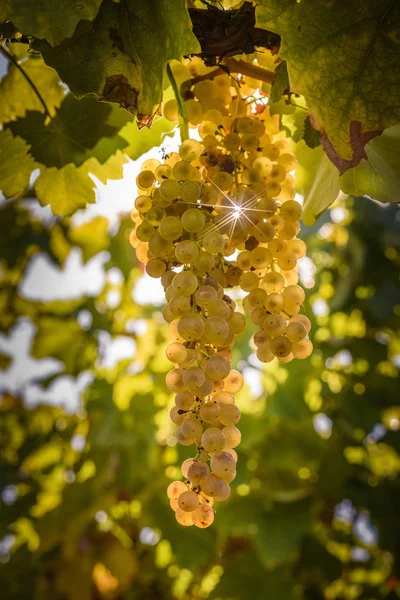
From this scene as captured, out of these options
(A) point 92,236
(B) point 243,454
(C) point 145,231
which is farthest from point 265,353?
(A) point 92,236

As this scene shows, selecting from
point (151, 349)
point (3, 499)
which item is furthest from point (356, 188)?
point (3, 499)

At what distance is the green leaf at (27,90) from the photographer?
0.99 meters

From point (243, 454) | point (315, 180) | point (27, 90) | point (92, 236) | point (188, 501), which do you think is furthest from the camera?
point (92, 236)

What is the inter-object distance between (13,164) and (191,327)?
0.57 meters

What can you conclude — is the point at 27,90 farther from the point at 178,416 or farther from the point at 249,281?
the point at 178,416

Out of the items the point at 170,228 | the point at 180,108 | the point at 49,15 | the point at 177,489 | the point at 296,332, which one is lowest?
the point at 177,489

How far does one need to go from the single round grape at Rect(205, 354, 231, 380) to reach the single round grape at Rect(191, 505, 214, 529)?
0.15 m

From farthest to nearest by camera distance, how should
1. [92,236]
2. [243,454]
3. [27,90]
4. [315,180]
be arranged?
[92,236]
[243,454]
[27,90]
[315,180]

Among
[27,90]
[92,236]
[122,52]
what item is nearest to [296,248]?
[122,52]

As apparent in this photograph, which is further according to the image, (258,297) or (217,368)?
(258,297)

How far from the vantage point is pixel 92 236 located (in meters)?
3.02

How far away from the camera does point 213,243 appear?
66cm

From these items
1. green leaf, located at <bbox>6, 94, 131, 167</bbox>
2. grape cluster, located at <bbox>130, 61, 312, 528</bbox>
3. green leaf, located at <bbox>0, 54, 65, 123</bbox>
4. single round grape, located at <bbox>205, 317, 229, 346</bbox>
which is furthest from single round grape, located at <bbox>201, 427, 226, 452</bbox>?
green leaf, located at <bbox>0, 54, 65, 123</bbox>

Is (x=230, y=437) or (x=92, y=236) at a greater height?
(x=230, y=437)
